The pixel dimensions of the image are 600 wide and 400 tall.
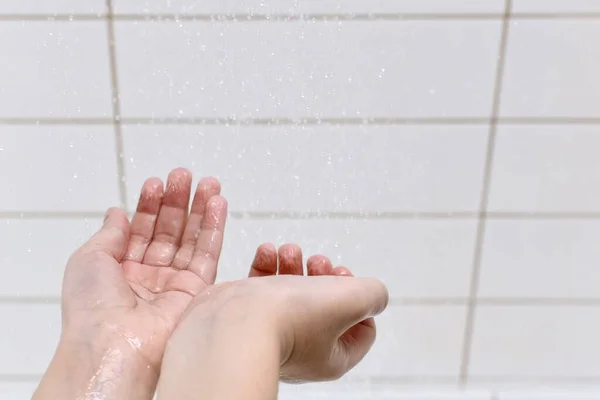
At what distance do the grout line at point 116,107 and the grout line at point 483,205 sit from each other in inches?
24.7

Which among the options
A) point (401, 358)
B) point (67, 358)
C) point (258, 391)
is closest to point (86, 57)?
point (67, 358)

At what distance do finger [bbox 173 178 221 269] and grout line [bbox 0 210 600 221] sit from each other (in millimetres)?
274

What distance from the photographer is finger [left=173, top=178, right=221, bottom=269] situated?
87cm

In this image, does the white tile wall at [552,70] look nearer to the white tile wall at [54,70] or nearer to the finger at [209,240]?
the finger at [209,240]

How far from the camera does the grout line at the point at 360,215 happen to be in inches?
45.1

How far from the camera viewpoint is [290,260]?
0.83m

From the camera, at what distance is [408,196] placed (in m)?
1.14

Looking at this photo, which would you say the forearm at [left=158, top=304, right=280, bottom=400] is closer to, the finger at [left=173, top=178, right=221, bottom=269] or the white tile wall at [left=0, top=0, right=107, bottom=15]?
the finger at [left=173, top=178, right=221, bottom=269]

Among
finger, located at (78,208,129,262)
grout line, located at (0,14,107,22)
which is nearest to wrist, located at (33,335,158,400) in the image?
finger, located at (78,208,129,262)

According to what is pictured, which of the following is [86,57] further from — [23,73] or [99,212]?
[99,212]

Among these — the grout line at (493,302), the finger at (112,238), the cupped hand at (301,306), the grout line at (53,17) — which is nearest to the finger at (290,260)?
the cupped hand at (301,306)

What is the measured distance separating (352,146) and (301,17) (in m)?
0.23

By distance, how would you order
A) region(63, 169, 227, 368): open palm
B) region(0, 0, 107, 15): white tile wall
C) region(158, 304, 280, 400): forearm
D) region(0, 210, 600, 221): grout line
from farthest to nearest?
region(0, 210, 600, 221): grout line → region(0, 0, 107, 15): white tile wall → region(63, 169, 227, 368): open palm → region(158, 304, 280, 400): forearm

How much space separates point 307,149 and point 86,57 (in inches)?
15.5
